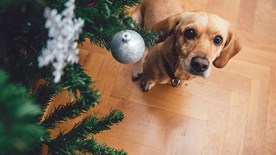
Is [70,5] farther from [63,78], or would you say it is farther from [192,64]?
[192,64]

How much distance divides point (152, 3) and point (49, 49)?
1.04 m

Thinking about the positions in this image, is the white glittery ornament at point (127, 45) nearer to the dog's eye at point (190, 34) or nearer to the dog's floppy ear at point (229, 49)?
the dog's eye at point (190, 34)

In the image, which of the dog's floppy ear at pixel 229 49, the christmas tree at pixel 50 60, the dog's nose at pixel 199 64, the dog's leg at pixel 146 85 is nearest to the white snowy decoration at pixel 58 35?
the christmas tree at pixel 50 60

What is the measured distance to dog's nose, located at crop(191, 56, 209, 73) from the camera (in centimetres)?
117

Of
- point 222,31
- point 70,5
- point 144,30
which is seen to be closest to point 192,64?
point 222,31

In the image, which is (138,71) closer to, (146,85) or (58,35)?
(146,85)

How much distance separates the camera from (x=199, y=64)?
1.17m

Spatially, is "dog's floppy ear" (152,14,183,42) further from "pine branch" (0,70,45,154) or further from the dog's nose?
"pine branch" (0,70,45,154)

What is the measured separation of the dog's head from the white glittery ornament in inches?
21.7

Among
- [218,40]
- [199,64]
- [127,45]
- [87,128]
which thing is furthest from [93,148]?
[218,40]

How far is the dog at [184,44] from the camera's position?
3.88ft

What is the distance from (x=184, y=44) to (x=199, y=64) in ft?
0.33

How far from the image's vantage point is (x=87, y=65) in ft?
5.13

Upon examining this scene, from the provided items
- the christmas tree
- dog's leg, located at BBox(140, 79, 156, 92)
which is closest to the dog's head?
dog's leg, located at BBox(140, 79, 156, 92)
